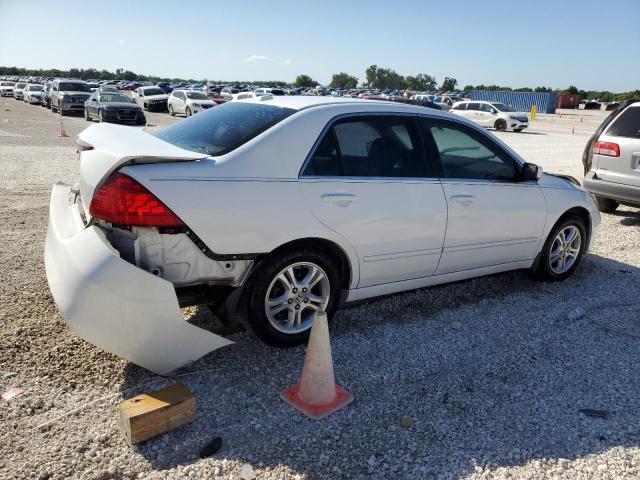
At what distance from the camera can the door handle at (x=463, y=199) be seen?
4145 mm

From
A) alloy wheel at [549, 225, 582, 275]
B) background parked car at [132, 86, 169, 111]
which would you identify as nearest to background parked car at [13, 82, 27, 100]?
background parked car at [132, 86, 169, 111]

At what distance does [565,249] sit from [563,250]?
0.03 meters

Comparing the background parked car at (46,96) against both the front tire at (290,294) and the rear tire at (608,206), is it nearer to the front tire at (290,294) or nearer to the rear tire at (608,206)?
the rear tire at (608,206)

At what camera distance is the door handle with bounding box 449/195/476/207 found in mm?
4145

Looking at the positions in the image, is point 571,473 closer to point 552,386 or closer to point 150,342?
point 552,386

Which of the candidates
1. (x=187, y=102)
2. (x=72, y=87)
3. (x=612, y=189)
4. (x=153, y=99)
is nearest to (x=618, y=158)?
(x=612, y=189)

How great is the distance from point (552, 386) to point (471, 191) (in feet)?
5.21

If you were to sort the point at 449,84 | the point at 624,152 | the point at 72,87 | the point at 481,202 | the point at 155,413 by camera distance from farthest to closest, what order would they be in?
the point at 449,84
the point at 72,87
the point at 624,152
the point at 481,202
the point at 155,413

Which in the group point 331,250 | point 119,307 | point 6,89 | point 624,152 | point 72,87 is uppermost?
point 72,87

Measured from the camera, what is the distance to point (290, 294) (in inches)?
141

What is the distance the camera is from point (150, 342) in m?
2.97

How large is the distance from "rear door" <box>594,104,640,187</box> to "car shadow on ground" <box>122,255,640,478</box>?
3.28 meters

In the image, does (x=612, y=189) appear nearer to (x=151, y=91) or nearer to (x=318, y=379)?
(x=318, y=379)

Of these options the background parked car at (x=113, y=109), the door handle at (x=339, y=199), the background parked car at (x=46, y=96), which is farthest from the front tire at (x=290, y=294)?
the background parked car at (x=46, y=96)
